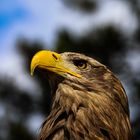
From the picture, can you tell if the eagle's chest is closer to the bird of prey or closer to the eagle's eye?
the bird of prey

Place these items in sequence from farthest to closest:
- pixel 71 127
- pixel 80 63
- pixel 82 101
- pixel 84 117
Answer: pixel 80 63 < pixel 82 101 < pixel 84 117 < pixel 71 127

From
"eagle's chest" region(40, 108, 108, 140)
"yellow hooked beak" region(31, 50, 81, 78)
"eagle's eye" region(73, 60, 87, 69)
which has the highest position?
"yellow hooked beak" region(31, 50, 81, 78)

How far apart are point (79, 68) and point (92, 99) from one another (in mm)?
401

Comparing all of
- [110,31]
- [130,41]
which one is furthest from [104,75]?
[130,41]

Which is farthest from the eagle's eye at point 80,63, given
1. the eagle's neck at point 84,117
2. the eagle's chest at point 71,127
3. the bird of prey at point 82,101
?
the eagle's chest at point 71,127

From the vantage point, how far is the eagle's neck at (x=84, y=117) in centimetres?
689

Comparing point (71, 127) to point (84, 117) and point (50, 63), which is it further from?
point (50, 63)

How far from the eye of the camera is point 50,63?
7.21 meters

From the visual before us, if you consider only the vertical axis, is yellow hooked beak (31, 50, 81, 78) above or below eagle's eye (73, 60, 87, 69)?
above

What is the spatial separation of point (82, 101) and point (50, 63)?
1.41ft

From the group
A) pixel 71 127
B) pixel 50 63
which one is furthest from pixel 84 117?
pixel 50 63

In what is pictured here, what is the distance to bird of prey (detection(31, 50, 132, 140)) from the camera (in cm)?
691

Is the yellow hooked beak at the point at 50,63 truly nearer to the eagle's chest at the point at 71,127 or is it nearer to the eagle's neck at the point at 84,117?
the eagle's neck at the point at 84,117

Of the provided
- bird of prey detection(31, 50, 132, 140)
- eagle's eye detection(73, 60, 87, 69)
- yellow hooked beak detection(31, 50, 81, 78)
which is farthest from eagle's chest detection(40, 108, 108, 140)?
eagle's eye detection(73, 60, 87, 69)
